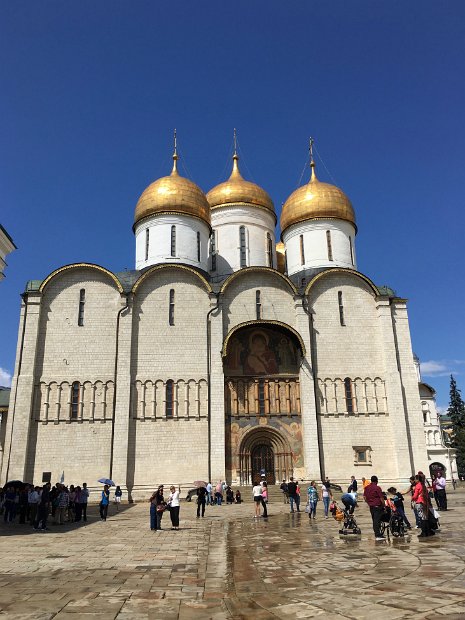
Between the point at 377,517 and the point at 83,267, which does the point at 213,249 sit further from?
the point at 377,517

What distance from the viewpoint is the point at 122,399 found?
870 inches

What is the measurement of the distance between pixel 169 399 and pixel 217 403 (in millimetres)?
2157

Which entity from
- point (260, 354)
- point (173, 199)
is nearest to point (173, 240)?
point (173, 199)

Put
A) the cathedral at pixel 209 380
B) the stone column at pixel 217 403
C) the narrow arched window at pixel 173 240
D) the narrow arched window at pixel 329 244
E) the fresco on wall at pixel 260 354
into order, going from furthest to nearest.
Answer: the narrow arched window at pixel 329 244, the narrow arched window at pixel 173 240, the fresco on wall at pixel 260 354, the cathedral at pixel 209 380, the stone column at pixel 217 403

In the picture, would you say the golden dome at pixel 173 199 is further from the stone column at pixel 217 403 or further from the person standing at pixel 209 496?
the person standing at pixel 209 496

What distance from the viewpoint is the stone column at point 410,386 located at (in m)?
22.9

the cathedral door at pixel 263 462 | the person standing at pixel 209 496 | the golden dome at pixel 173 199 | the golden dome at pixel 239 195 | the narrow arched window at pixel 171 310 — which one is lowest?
the person standing at pixel 209 496

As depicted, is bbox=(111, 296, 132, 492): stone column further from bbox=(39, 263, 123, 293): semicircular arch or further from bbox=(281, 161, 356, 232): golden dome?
bbox=(281, 161, 356, 232): golden dome

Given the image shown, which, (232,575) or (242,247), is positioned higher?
(242,247)

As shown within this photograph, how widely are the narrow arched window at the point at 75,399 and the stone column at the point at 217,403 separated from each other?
19.3ft

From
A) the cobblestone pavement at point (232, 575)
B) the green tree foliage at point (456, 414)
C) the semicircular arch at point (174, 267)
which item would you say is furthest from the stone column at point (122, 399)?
the green tree foliage at point (456, 414)

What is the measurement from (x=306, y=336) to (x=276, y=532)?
13.6 metres

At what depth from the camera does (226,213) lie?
30.8m

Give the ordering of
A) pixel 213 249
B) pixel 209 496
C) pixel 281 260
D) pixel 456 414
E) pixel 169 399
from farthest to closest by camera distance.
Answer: pixel 456 414 → pixel 281 260 → pixel 213 249 → pixel 169 399 → pixel 209 496
